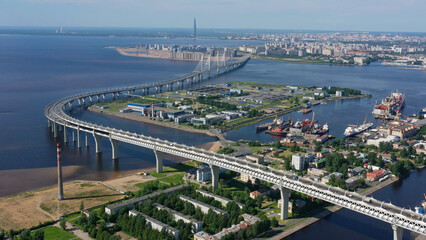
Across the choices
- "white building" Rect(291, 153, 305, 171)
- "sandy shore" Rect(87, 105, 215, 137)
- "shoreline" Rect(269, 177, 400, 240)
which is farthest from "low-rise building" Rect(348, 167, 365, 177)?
"sandy shore" Rect(87, 105, 215, 137)

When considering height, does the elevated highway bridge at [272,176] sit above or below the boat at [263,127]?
above

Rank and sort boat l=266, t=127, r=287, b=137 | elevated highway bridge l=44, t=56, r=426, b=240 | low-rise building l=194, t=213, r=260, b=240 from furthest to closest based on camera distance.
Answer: boat l=266, t=127, r=287, b=137, low-rise building l=194, t=213, r=260, b=240, elevated highway bridge l=44, t=56, r=426, b=240

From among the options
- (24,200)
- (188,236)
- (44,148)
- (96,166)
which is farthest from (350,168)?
(44,148)

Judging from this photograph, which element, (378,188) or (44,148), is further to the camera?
(44,148)

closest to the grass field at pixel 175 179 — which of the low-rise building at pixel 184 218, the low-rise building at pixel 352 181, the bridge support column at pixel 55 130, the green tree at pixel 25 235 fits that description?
the low-rise building at pixel 184 218

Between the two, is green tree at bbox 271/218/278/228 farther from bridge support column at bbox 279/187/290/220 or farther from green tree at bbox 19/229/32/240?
green tree at bbox 19/229/32/240

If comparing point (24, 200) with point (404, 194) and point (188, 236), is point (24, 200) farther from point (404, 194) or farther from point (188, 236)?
point (404, 194)

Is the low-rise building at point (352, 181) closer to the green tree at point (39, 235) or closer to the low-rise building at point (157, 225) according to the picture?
the low-rise building at point (157, 225)
